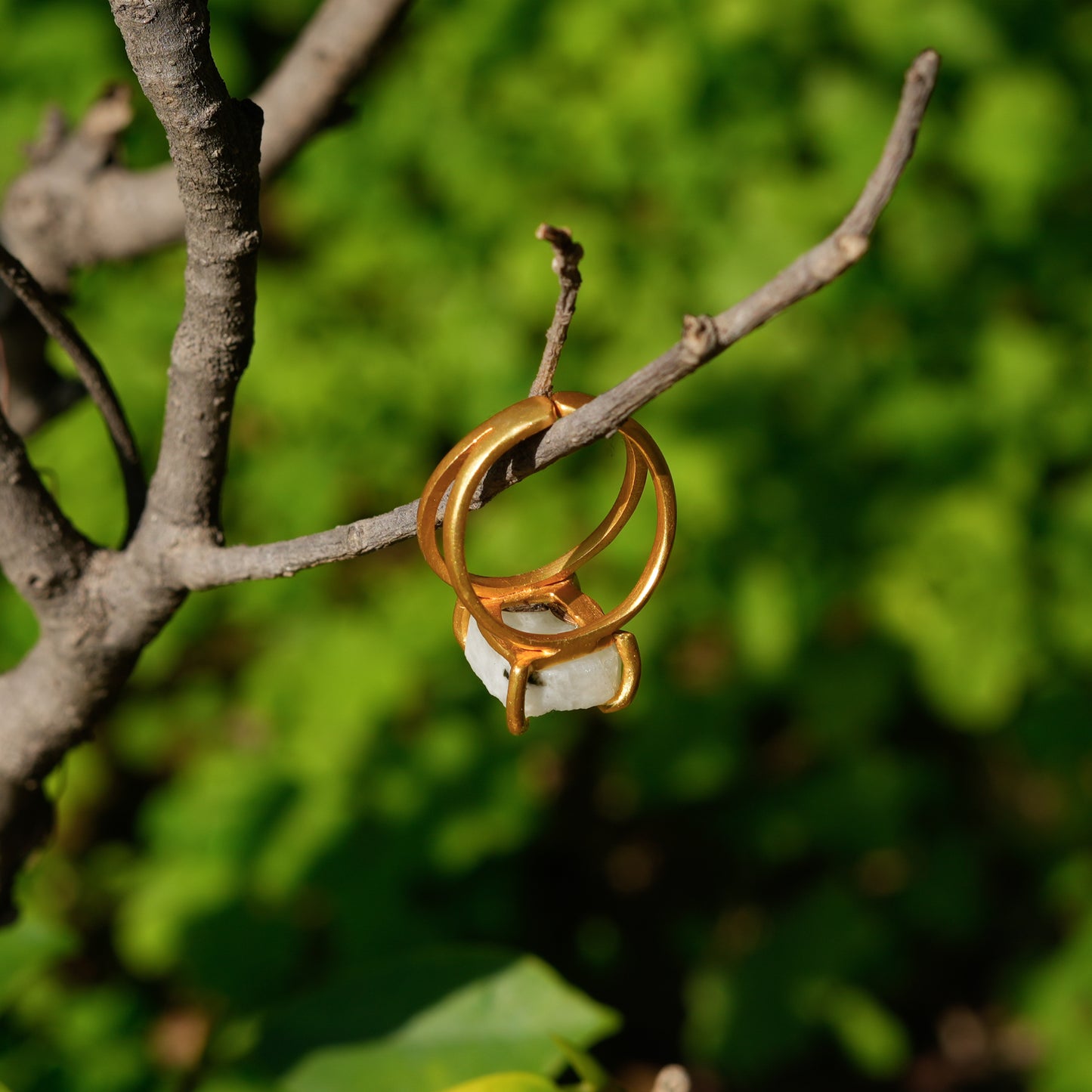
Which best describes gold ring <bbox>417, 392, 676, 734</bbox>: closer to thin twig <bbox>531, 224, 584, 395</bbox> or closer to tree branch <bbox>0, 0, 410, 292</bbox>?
thin twig <bbox>531, 224, 584, 395</bbox>

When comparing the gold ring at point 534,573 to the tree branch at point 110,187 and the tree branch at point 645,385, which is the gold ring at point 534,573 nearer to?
the tree branch at point 645,385

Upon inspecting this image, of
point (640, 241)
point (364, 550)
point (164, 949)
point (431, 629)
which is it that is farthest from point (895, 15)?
point (164, 949)

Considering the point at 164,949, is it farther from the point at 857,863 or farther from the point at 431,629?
the point at 857,863

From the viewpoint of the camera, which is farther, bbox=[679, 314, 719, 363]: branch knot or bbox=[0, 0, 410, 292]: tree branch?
bbox=[0, 0, 410, 292]: tree branch

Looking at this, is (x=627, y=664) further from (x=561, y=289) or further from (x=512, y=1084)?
(x=512, y=1084)

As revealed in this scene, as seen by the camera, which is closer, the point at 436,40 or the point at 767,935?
the point at 436,40

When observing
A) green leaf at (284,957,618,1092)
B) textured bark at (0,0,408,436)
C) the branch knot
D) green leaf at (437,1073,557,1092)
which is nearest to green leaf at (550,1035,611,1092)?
green leaf at (437,1073,557,1092)
